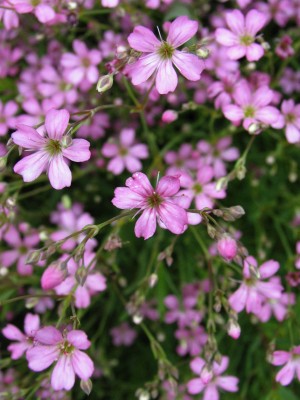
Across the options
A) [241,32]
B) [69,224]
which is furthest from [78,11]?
[69,224]

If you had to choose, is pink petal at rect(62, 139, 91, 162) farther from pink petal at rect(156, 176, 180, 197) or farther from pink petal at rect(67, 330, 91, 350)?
pink petal at rect(67, 330, 91, 350)

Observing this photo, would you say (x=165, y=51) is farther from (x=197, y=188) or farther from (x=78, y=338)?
(x=78, y=338)

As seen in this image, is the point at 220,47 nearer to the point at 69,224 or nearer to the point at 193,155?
the point at 193,155

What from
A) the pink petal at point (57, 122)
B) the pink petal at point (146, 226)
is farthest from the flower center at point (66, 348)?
the pink petal at point (57, 122)

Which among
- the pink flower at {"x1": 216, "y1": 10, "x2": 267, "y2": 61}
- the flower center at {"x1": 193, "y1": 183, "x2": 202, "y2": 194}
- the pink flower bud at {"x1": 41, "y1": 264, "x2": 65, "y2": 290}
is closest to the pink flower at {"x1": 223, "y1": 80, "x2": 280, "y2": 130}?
the pink flower at {"x1": 216, "y1": 10, "x2": 267, "y2": 61}

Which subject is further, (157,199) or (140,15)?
(140,15)

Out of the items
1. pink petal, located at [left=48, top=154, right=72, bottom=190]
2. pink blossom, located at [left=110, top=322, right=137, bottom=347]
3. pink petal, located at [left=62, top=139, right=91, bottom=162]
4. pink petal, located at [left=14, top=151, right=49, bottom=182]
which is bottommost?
pink blossom, located at [left=110, top=322, right=137, bottom=347]
